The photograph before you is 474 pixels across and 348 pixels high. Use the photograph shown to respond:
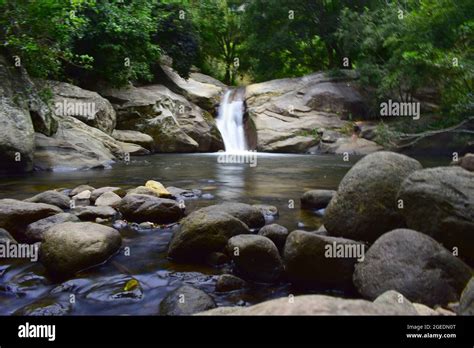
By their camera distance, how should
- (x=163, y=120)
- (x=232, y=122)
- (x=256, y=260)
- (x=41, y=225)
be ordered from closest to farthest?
1. (x=256, y=260)
2. (x=41, y=225)
3. (x=163, y=120)
4. (x=232, y=122)

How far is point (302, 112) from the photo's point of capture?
71.9ft

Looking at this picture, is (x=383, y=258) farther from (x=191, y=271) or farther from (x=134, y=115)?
(x=134, y=115)

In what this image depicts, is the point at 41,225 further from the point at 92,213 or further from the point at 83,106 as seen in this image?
the point at 83,106

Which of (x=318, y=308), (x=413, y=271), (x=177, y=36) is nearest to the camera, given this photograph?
(x=318, y=308)

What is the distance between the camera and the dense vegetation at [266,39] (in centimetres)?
1080

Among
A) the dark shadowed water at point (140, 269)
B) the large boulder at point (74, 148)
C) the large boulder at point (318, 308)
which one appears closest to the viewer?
the large boulder at point (318, 308)

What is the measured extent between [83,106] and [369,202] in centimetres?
1289

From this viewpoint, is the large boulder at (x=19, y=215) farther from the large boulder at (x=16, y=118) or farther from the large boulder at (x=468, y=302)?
the large boulder at (x=16, y=118)

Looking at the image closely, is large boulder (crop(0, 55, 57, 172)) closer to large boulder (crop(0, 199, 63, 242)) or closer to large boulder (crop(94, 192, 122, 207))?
large boulder (crop(94, 192, 122, 207))

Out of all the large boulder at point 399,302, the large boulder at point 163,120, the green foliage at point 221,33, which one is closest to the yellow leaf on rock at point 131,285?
the large boulder at point 399,302

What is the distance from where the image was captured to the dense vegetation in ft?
35.4

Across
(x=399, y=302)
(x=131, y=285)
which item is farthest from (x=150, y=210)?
(x=399, y=302)

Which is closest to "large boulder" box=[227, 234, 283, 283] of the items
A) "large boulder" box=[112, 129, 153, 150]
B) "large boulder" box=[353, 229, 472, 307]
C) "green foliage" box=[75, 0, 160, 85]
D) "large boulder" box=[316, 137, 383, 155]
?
"large boulder" box=[353, 229, 472, 307]

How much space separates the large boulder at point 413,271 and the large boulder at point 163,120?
15.3 meters
